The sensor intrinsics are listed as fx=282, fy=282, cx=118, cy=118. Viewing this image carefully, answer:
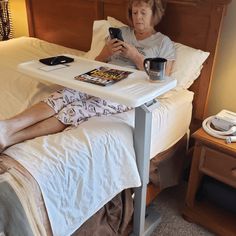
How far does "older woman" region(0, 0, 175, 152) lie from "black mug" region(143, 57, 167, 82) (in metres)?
0.30

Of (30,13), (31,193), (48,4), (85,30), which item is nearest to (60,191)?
(31,193)

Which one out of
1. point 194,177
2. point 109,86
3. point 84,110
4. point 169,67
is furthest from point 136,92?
point 194,177

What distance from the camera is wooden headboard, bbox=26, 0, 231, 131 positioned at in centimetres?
161

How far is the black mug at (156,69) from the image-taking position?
1139mm

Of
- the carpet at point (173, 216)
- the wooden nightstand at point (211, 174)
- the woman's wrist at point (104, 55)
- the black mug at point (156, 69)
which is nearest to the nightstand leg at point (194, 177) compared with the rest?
the wooden nightstand at point (211, 174)

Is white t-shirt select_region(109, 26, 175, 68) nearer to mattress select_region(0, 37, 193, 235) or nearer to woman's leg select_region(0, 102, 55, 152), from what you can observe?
mattress select_region(0, 37, 193, 235)

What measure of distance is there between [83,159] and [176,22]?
1132mm

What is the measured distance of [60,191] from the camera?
102 cm

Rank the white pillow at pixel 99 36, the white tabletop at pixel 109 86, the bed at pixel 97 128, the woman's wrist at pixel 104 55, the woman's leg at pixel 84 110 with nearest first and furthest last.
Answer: the bed at pixel 97 128 → the white tabletop at pixel 109 86 → the woman's leg at pixel 84 110 → the woman's wrist at pixel 104 55 → the white pillow at pixel 99 36

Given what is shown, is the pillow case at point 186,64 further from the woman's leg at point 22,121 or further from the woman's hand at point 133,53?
the woman's leg at point 22,121

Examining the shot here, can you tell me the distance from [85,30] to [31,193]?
174cm

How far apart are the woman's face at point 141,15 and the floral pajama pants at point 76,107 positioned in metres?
0.57

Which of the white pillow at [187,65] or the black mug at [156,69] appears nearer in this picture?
the black mug at [156,69]

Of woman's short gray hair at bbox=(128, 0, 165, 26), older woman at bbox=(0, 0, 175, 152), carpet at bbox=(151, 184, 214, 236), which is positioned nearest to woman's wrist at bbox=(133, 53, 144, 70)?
older woman at bbox=(0, 0, 175, 152)
